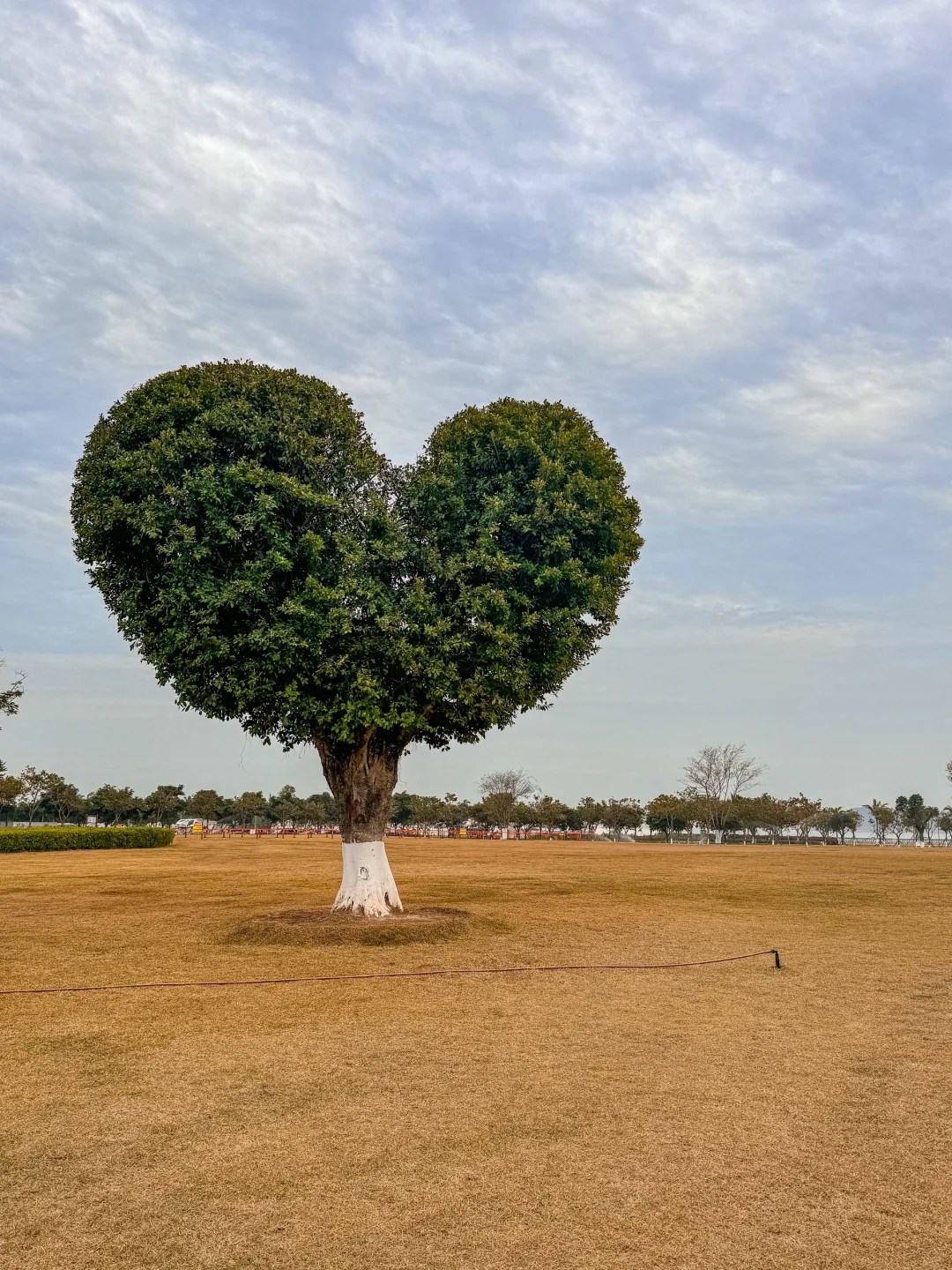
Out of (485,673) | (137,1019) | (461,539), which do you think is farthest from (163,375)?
(137,1019)

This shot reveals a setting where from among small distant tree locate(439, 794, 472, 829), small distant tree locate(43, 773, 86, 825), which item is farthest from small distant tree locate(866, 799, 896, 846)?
small distant tree locate(43, 773, 86, 825)

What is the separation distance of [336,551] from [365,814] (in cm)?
598

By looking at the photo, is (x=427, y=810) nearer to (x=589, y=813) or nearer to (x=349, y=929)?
(x=589, y=813)

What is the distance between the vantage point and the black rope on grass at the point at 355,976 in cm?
1370

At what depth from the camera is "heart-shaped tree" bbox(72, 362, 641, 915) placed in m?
18.2

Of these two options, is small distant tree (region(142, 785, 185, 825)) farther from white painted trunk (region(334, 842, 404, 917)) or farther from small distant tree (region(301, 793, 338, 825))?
white painted trunk (region(334, 842, 404, 917))

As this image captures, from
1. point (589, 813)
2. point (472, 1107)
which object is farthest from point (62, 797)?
point (472, 1107)

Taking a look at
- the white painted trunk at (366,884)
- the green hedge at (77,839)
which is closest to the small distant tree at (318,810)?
the green hedge at (77,839)

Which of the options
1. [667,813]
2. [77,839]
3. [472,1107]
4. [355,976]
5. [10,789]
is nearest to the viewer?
[472,1107]

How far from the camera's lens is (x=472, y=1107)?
827 centimetres

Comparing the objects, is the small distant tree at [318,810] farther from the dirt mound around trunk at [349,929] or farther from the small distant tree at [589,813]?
the dirt mound around trunk at [349,929]

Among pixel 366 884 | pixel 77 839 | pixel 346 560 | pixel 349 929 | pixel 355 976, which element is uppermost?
pixel 346 560

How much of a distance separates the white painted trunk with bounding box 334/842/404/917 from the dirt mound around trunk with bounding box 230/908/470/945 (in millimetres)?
275

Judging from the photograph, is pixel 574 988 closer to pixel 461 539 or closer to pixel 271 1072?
pixel 271 1072
